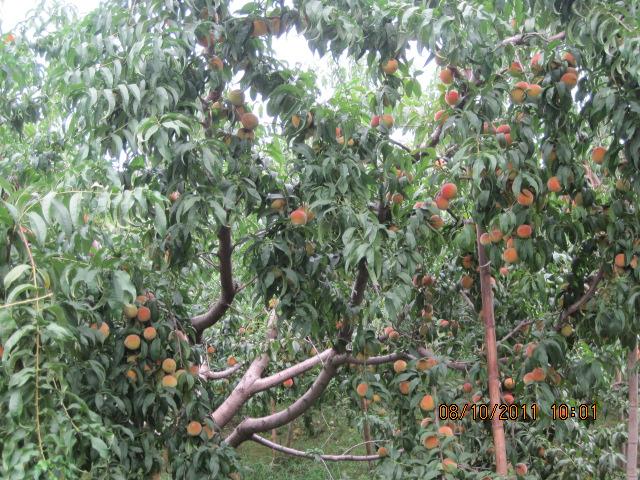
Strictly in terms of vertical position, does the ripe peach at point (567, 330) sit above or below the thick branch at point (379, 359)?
above

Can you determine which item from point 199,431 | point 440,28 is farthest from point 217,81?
point 199,431

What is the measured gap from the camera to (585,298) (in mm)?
2357

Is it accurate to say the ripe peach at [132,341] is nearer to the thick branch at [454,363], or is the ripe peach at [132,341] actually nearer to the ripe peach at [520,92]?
the thick branch at [454,363]

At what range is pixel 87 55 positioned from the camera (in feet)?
6.50

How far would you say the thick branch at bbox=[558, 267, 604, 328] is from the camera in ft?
7.65

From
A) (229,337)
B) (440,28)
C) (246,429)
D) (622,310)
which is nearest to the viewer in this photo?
(440,28)

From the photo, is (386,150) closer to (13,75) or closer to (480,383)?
(480,383)

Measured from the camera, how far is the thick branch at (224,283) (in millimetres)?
2488

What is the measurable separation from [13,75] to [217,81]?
1.05 meters

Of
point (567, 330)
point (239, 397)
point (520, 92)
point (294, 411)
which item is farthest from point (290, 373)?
point (520, 92)

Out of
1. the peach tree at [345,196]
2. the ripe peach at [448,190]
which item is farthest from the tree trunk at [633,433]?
the ripe peach at [448,190]
